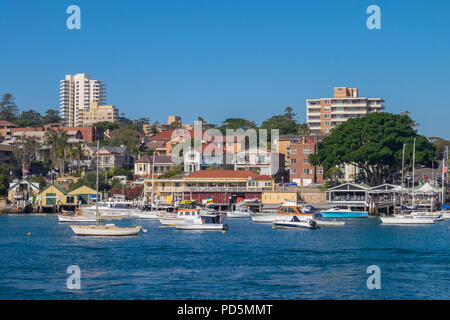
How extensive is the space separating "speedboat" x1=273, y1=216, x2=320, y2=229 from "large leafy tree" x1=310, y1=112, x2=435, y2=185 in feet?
113

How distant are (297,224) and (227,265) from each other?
2875 centimetres

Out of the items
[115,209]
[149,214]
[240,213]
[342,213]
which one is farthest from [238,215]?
[115,209]

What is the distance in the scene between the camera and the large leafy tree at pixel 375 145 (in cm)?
9794

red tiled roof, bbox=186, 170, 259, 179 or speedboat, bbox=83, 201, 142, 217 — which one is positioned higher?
red tiled roof, bbox=186, 170, 259, 179

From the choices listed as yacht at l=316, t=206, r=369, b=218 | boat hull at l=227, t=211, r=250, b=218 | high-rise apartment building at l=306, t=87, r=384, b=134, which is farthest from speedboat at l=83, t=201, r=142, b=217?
high-rise apartment building at l=306, t=87, r=384, b=134

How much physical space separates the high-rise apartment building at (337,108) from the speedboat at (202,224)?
332ft

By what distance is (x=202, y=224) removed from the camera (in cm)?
6344

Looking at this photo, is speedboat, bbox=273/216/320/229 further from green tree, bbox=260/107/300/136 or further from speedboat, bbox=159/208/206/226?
green tree, bbox=260/107/300/136

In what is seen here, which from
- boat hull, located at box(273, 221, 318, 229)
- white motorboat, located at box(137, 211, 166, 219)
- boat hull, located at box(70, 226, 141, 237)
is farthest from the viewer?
white motorboat, located at box(137, 211, 166, 219)

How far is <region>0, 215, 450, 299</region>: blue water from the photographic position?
92.5 ft

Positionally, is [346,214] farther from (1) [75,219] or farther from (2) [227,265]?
(2) [227,265]
